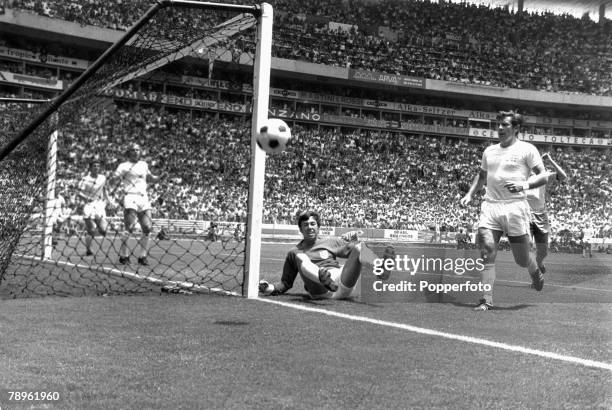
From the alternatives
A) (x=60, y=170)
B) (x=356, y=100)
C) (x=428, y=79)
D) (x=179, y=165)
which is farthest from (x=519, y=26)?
(x=60, y=170)

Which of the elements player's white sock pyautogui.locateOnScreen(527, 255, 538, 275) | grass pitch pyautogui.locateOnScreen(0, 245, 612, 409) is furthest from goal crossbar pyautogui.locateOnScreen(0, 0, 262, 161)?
player's white sock pyautogui.locateOnScreen(527, 255, 538, 275)

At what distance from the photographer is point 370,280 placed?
676 cm

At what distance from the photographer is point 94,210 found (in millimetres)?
12297

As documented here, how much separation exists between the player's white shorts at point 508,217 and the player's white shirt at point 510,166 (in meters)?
0.07

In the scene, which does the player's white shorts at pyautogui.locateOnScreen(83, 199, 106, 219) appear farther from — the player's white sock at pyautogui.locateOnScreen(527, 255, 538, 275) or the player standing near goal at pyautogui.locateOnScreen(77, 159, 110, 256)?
the player's white sock at pyautogui.locateOnScreen(527, 255, 538, 275)

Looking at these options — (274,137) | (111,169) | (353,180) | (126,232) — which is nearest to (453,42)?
(353,180)

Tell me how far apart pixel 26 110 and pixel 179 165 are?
1195 cm

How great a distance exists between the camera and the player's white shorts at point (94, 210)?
1213 centimetres

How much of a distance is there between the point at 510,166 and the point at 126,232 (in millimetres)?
5345

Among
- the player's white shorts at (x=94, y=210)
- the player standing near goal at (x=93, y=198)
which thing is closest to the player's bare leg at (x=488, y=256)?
the player standing near goal at (x=93, y=198)

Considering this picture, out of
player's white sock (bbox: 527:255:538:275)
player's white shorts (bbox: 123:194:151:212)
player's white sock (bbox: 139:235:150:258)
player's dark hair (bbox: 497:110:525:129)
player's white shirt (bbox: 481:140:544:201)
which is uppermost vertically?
player's dark hair (bbox: 497:110:525:129)

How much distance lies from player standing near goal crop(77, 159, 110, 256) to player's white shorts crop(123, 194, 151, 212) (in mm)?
1098

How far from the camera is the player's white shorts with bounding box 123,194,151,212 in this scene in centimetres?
1032

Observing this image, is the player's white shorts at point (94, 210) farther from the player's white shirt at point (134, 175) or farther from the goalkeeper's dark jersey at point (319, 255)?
the goalkeeper's dark jersey at point (319, 255)
